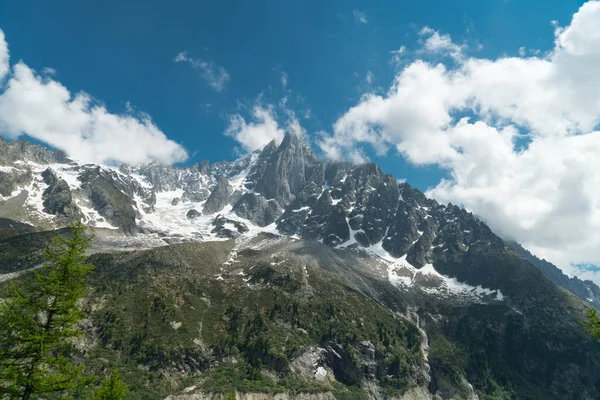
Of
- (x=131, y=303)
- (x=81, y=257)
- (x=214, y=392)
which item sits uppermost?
(x=131, y=303)

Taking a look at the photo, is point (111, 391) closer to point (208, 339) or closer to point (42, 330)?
point (42, 330)

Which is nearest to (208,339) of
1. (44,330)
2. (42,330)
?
(42,330)

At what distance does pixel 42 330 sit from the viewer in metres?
29.1

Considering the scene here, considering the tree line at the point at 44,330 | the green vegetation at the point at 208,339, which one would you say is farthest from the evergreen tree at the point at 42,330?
the green vegetation at the point at 208,339

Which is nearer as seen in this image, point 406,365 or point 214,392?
point 214,392

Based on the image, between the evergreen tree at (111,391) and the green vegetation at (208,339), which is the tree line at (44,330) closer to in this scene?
the evergreen tree at (111,391)

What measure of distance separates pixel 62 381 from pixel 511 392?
221 meters

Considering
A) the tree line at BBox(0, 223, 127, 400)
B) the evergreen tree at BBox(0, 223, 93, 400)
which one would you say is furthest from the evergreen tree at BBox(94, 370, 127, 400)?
the evergreen tree at BBox(0, 223, 93, 400)

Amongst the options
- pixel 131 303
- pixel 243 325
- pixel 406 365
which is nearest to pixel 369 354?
pixel 406 365

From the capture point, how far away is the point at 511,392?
192 m

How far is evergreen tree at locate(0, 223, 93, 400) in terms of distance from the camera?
27327mm

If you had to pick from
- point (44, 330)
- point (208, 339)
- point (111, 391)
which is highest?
point (208, 339)

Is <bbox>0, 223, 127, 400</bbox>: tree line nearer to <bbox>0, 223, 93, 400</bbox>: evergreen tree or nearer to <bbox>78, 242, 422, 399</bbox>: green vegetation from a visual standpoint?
<bbox>0, 223, 93, 400</bbox>: evergreen tree

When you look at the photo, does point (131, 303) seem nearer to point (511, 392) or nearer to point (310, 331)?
point (310, 331)
